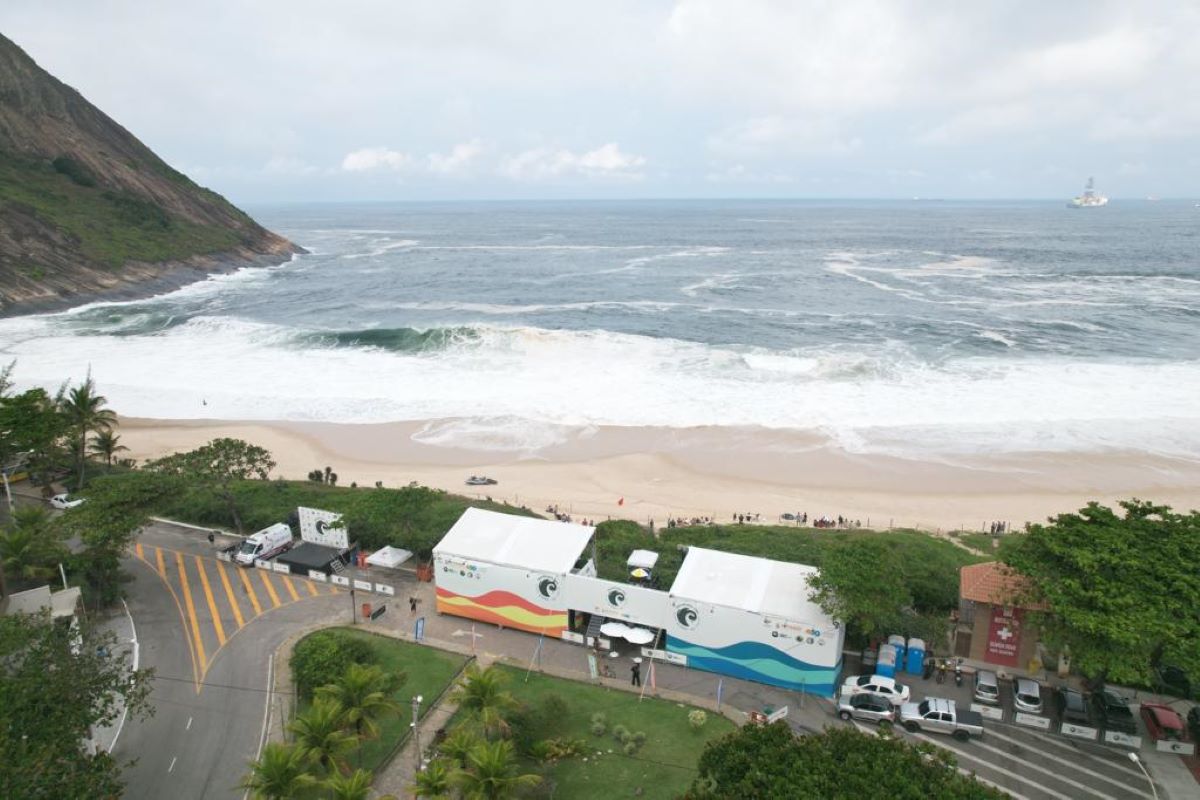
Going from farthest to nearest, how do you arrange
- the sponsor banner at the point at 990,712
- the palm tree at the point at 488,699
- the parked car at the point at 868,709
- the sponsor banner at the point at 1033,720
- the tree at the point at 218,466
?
the tree at the point at 218,466 → the sponsor banner at the point at 990,712 → the parked car at the point at 868,709 → the sponsor banner at the point at 1033,720 → the palm tree at the point at 488,699

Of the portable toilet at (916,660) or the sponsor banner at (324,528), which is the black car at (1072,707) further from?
the sponsor banner at (324,528)

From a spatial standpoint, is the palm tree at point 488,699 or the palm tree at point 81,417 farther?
the palm tree at point 81,417

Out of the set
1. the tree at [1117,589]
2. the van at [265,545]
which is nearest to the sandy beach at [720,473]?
the van at [265,545]

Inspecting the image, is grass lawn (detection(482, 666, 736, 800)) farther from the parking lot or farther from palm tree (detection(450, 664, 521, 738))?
the parking lot

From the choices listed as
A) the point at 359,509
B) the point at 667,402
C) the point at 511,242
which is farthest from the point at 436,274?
the point at 359,509

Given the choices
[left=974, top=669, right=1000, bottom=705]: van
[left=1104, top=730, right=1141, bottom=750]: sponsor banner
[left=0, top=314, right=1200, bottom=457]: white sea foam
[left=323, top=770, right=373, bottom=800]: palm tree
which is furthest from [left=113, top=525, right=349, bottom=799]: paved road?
[left=1104, top=730, right=1141, bottom=750]: sponsor banner

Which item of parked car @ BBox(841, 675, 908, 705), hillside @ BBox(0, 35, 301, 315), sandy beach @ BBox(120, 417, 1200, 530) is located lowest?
sandy beach @ BBox(120, 417, 1200, 530)
